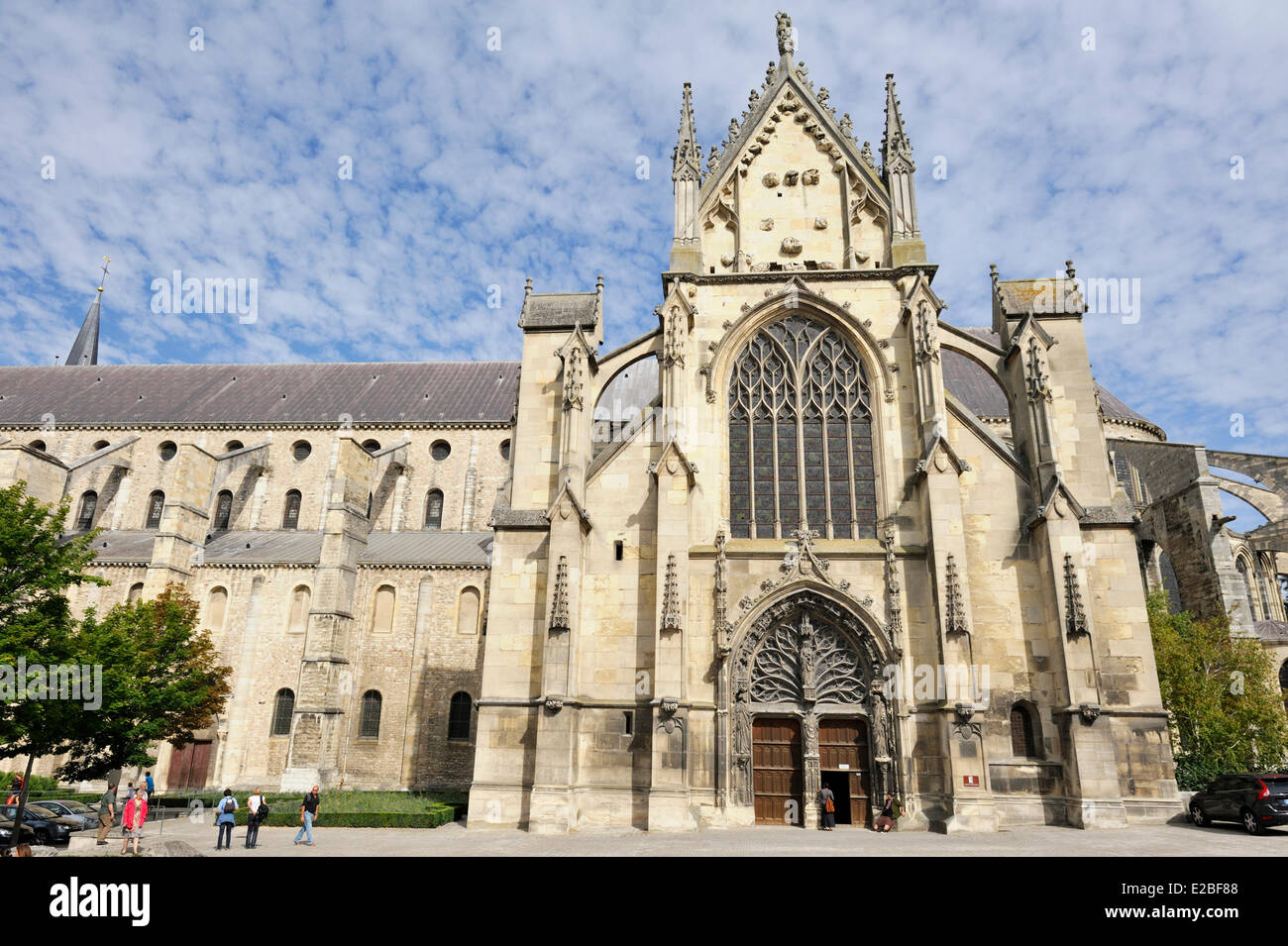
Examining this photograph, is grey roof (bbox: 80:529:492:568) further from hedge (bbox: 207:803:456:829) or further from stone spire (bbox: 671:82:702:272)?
stone spire (bbox: 671:82:702:272)

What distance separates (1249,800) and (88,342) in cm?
7023

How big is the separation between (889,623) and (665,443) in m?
6.47

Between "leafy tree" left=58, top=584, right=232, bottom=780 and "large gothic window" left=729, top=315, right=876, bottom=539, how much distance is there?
15.9m

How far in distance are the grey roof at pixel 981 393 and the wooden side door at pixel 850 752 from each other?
20579 mm

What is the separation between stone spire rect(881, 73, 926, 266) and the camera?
809 inches

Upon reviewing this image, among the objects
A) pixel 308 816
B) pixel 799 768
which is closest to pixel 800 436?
pixel 799 768

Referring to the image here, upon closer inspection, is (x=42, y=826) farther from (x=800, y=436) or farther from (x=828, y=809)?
(x=800, y=436)

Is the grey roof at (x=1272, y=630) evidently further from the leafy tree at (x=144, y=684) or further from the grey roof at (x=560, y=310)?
the leafy tree at (x=144, y=684)

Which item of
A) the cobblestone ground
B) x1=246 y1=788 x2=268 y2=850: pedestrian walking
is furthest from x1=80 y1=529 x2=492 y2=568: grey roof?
x1=246 y1=788 x2=268 y2=850: pedestrian walking

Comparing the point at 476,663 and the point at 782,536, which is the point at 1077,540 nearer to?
the point at 782,536

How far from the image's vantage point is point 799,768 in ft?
57.5

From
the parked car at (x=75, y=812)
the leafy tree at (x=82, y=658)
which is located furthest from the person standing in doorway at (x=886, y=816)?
the parked car at (x=75, y=812)

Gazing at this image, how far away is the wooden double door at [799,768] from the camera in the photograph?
17.3 metres
